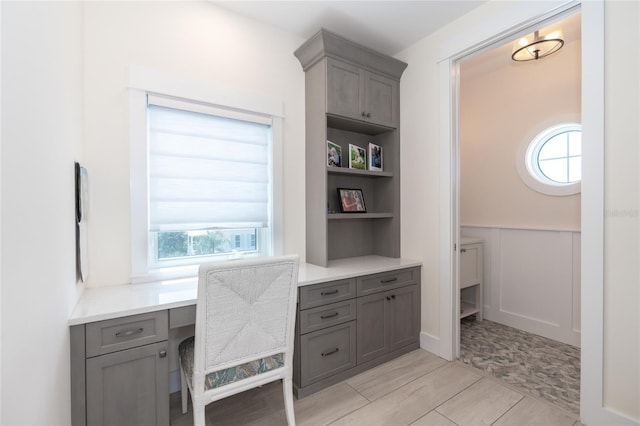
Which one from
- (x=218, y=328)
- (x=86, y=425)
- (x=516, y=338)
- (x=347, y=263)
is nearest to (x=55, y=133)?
(x=218, y=328)

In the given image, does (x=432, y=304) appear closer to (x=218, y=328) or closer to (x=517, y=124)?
(x=218, y=328)

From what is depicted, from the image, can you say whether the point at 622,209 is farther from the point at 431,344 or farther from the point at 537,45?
the point at 537,45

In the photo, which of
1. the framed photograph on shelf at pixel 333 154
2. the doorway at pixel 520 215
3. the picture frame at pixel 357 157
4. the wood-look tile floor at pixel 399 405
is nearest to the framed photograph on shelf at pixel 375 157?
the picture frame at pixel 357 157

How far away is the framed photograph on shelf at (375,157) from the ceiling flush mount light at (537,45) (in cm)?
146

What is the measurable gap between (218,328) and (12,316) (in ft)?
2.60

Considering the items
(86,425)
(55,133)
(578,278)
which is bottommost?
(86,425)

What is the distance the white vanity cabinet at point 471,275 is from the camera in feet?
9.83

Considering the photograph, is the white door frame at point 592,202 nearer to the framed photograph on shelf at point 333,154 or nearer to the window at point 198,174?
the framed photograph on shelf at point 333,154

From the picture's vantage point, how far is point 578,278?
8.46 ft

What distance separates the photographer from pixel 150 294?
1621mm

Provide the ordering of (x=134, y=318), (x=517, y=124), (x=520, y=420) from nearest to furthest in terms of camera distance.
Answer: (x=134, y=318) < (x=520, y=420) < (x=517, y=124)

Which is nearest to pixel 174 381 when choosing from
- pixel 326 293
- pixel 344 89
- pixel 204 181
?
pixel 326 293

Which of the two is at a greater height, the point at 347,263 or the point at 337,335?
the point at 347,263

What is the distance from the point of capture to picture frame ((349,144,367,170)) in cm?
267
